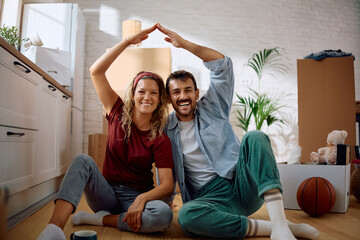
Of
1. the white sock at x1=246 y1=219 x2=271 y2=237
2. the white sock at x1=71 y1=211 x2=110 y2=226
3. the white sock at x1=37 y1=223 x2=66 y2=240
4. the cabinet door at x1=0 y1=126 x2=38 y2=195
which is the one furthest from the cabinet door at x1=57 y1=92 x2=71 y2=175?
the white sock at x1=246 y1=219 x2=271 y2=237

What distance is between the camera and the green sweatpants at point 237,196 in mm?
1234

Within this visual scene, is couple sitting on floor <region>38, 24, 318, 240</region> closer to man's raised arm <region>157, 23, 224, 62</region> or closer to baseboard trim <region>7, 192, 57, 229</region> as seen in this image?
man's raised arm <region>157, 23, 224, 62</region>

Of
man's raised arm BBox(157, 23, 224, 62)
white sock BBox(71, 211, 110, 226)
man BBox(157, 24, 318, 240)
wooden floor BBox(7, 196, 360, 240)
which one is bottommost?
wooden floor BBox(7, 196, 360, 240)

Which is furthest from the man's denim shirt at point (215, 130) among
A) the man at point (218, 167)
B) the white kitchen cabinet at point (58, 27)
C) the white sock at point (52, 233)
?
the white kitchen cabinet at point (58, 27)

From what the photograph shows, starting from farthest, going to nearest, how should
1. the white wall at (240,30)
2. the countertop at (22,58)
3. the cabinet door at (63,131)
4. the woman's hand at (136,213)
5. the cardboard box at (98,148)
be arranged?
the white wall at (240,30)
the cardboard box at (98,148)
the cabinet door at (63,131)
the countertop at (22,58)
the woman's hand at (136,213)

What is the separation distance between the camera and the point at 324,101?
2877mm

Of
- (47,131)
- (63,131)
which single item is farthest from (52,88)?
(63,131)

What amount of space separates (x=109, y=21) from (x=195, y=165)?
3024mm

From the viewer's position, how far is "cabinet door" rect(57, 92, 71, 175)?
8.38 ft

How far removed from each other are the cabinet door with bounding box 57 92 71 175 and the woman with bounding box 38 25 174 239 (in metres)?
1.13

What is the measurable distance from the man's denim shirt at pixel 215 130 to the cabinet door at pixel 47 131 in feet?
3.32

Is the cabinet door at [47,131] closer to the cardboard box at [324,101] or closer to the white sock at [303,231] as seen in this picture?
the white sock at [303,231]

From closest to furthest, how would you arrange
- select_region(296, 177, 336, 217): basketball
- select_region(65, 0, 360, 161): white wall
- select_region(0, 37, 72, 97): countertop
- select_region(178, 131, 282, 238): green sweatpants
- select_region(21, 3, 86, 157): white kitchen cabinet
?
1. select_region(178, 131, 282, 238): green sweatpants
2. select_region(0, 37, 72, 97): countertop
3. select_region(296, 177, 336, 217): basketball
4. select_region(21, 3, 86, 157): white kitchen cabinet
5. select_region(65, 0, 360, 161): white wall

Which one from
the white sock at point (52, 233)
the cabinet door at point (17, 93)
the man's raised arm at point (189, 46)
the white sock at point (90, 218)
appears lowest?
the white sock at point (90, 218)
